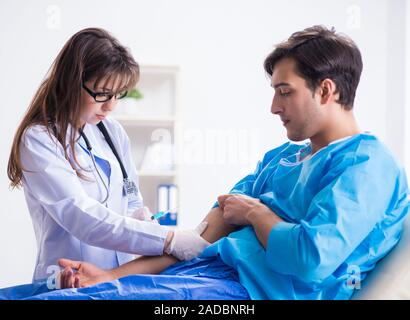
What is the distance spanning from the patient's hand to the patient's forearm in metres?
0.03

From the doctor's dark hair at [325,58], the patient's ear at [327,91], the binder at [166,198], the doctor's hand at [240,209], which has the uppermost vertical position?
the doctor's dark hair at [325,58]

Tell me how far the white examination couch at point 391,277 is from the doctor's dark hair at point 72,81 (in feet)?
2.67

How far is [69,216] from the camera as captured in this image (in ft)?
4.53

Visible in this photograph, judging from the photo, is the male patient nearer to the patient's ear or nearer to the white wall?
the patient's ear

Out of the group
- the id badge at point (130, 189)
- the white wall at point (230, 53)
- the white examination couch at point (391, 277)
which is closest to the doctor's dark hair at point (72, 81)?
the id badge at point (130, 189)

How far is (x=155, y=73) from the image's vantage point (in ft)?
11.8

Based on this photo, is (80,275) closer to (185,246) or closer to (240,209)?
(185,246)

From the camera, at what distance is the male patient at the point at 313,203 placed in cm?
112

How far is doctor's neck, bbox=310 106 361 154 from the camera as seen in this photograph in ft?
4.42

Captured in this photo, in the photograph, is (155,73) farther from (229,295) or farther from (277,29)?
(229,295)

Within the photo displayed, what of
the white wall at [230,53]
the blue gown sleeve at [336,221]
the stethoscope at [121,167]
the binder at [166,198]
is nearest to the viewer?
the blue gown sleeve at [336,221]

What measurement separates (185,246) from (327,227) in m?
0.42

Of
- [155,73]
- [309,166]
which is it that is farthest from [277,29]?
[309,166]

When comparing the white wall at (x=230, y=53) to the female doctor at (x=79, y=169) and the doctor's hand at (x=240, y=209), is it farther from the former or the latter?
the doctor's hand at (x=240, y=209)
